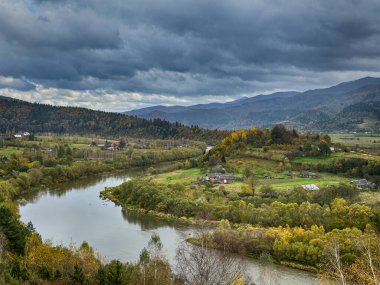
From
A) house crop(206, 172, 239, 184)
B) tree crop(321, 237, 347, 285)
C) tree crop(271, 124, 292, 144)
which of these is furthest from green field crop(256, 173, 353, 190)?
tree crop(321, 237, 347, 285)

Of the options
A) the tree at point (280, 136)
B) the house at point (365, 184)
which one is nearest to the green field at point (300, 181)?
the house at point (365, 184)

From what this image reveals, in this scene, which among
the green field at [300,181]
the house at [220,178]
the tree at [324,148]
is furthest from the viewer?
the tree at [324,148]

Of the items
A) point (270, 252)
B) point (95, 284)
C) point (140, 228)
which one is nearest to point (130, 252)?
point (140, 228)

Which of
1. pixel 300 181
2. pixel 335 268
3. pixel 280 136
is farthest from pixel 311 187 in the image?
pixel 335 268

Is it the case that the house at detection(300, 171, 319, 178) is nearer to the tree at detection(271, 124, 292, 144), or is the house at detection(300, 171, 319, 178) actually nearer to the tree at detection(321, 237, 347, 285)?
the tree at detection(271, 124, 292, 144)

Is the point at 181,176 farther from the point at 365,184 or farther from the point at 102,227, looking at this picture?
the point at 365,184

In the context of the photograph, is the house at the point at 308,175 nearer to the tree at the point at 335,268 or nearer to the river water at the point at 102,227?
the river water at the point at 102,227

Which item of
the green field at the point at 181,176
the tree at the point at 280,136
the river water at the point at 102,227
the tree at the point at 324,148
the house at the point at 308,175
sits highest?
the tree at the point at 280,136
